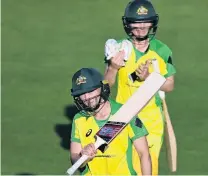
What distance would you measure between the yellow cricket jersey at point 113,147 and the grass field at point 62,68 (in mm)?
3245

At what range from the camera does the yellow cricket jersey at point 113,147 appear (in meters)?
9.73

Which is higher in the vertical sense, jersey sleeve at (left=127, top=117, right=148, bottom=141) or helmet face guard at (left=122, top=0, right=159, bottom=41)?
helmet face guard at (left=122, top=0, right=159, bottom=41)

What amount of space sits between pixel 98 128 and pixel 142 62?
1.72 m

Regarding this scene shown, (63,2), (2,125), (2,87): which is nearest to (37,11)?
(63,2)

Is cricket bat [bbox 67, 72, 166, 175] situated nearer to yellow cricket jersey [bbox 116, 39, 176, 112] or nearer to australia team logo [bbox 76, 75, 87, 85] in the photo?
australia team logo [bbox 76, 75, 87, 85]

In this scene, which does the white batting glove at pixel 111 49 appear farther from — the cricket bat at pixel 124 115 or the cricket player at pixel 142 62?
the cricket bat at pixel 124 115

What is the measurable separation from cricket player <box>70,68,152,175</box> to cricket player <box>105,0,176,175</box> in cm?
122

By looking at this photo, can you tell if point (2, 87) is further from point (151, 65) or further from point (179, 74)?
point (151, 65)

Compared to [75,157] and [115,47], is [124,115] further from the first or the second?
[115,47]

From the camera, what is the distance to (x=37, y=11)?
18.1 meters

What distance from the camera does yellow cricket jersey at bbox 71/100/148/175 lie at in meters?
9.73

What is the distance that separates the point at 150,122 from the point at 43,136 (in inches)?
120

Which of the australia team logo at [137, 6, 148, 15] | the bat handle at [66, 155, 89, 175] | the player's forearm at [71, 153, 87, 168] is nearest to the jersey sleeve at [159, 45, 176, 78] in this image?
the australia team logo at [137, 6, 148, 15]

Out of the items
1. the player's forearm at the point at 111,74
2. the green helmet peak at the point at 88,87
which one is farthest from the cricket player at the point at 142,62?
the green helmet peak at the point at 88,87
